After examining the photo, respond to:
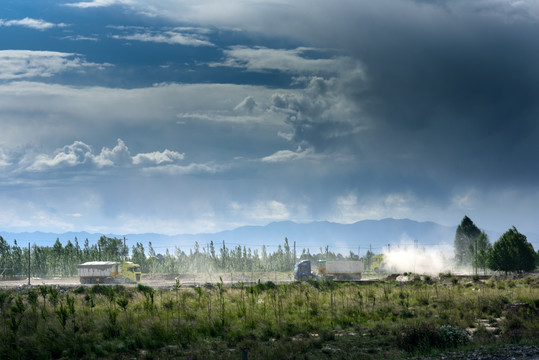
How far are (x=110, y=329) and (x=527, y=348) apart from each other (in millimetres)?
17507

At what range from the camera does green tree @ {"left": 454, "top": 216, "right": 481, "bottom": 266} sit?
416ft

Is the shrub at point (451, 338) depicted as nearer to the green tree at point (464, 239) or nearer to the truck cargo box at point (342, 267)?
the truck cargo box at point (342, 267)

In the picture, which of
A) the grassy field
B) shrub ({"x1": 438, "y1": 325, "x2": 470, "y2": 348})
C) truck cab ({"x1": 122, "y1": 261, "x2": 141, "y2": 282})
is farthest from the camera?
truck cab ({"x1": 122, "y1": 261, "x2": 141, "y2": 282})

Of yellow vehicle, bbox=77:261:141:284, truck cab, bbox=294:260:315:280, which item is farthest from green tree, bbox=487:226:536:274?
yellow vehicle, bbox=77:261:141:284

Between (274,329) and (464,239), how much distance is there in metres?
114

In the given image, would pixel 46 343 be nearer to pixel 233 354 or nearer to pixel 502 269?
pixel 233 354

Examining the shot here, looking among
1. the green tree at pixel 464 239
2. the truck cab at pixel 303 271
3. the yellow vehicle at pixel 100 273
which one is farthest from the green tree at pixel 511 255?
the yellow vehicle at pixel 100 273

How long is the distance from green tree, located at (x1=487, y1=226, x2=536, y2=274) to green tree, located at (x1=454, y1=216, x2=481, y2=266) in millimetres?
43538

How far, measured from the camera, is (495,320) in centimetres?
2895

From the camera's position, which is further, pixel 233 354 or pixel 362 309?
pixel 362 309

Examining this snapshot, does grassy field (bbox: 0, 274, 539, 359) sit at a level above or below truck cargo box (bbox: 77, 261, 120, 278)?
below

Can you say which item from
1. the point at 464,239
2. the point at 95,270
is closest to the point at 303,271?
the point at 95,270

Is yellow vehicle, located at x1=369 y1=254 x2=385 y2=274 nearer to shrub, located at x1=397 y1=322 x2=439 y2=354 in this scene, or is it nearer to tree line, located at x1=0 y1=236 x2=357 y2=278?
tree line, located at x1=0 y1=236 x2=357 y2=278

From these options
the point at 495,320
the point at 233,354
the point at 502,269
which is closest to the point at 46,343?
the point at 233,354
